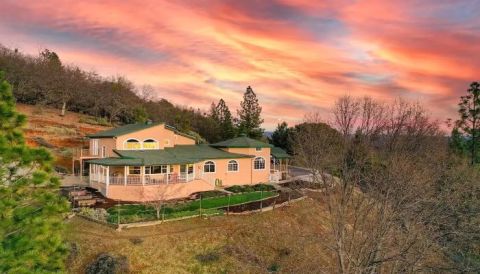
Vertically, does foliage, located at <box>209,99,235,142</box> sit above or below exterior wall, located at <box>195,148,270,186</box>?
above

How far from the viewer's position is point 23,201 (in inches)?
415

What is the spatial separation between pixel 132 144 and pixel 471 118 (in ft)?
120

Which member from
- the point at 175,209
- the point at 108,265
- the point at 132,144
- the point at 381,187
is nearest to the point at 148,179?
the point at 175,209

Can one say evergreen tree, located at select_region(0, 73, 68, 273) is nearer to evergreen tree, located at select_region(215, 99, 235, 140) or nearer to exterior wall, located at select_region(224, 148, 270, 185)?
exterior wall, located at select_region(224, 148, 270, 185)

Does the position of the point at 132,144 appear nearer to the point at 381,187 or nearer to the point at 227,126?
the point at 381,187

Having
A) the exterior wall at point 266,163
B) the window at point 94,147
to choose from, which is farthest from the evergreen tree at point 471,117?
the window at point 94,147

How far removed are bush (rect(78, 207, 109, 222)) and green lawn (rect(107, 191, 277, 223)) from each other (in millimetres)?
372

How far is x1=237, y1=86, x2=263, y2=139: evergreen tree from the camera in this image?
6334cm

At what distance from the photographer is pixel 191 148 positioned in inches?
1559

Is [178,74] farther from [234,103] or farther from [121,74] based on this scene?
[121,74]

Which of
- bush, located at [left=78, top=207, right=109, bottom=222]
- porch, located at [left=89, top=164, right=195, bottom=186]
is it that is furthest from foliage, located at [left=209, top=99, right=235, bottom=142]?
bush, located at [left=78, top=207, right=109, bottom=222]

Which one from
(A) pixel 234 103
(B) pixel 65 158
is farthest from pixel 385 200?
(A) pixel 234 103

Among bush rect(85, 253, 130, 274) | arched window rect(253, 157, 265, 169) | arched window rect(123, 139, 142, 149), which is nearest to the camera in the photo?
bush rect(85, 253, 130, 274)

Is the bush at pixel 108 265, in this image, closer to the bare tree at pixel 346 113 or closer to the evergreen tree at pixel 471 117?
the bare tree at pixel 346 113
